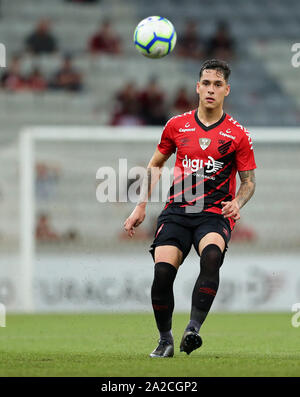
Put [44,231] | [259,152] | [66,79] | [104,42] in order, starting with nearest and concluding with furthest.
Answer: [44,231] → [259,152] → [66,79] → [104,42]

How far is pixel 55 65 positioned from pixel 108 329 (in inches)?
387

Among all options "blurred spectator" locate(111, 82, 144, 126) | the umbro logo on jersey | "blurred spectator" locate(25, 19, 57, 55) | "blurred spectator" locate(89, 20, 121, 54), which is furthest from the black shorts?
"blurred spectator" locate(89, 20, 121, 54)

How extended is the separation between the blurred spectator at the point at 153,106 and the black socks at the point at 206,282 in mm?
11455

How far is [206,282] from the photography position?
22.1ft

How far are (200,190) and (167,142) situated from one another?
0.53 meters

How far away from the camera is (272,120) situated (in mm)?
19078

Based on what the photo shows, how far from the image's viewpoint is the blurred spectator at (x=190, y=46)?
20344 mm

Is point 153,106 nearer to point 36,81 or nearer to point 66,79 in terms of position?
point 66,79

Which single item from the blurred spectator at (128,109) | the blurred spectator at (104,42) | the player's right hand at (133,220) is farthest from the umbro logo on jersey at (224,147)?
the blurred spectator at (104,42)

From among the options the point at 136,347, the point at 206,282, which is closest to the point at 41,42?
the point at 136,347

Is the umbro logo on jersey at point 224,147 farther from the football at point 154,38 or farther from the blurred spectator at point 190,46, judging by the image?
the blurred spectator at point 190,46

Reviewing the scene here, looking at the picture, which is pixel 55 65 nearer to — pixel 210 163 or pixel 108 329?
pixel 108 329
